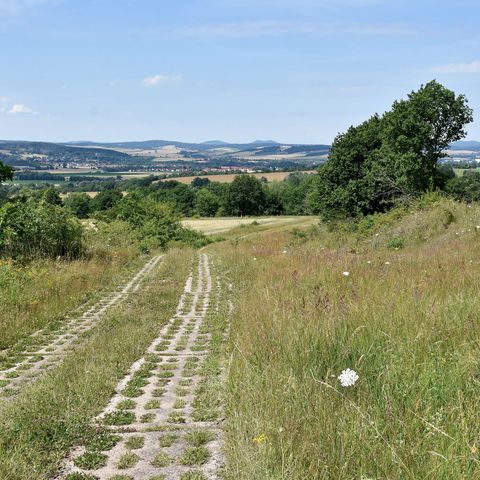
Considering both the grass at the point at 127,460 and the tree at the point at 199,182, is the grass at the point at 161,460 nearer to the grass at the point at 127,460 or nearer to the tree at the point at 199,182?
the grass at the point at 127,460

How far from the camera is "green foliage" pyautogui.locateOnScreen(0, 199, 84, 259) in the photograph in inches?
643

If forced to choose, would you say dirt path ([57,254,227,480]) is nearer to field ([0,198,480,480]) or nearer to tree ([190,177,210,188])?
field ([0,198,480,480])

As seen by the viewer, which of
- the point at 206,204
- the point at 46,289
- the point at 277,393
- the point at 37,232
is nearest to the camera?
the point at 277,393

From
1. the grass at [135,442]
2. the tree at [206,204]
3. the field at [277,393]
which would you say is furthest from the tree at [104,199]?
the grass at [135,442]

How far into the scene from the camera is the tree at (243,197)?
343ft

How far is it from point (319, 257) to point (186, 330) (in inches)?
159

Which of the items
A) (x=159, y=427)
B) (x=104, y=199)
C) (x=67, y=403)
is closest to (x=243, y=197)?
(x=104, y=199)

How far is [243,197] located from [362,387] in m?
101

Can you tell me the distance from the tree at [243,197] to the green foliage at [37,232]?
86.6 metres

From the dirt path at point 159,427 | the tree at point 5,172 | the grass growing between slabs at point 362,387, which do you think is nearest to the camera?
the grass growing between slabs at point 362,387

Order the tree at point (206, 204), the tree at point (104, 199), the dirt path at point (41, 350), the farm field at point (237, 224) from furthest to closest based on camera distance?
the tree at point (206, 204) → the tree at point (104, 199) → the farm field at point (237, 224) → the dirt path at point (41, 350)

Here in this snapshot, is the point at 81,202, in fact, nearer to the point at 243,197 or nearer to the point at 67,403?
the point at 243,197

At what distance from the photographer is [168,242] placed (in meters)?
37.7

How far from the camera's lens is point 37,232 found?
55.9ft
